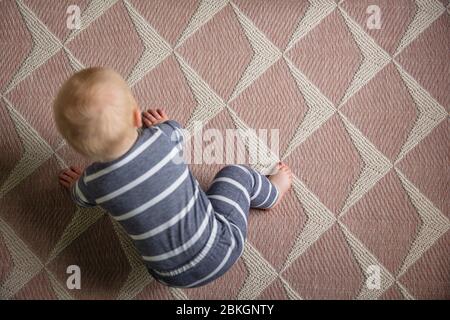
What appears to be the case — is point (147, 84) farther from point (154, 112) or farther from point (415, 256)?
point (415, 256)

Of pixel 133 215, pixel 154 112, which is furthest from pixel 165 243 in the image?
pixel 154 112

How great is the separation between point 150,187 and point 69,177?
29 cm

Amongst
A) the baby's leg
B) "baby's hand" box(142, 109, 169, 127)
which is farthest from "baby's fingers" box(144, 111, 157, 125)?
the baby's leg

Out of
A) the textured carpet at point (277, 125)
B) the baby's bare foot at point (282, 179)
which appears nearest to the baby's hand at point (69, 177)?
the textured carpet at point (277, 125)

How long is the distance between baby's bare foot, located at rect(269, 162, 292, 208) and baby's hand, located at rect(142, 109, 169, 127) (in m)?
0.25

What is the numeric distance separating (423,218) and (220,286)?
0.43 meters

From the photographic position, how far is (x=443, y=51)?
924mm

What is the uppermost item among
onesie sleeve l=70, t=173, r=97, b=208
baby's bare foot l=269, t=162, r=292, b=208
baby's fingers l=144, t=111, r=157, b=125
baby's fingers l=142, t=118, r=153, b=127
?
baby's bare foot l=269, t=162, r=292, b=208

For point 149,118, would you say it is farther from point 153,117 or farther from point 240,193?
point 240,193

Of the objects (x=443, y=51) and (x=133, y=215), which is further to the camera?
(x=443, y=51)

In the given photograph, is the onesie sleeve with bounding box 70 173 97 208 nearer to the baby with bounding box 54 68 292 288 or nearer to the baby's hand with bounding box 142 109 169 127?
the baby with bounding box 54 68 292 288

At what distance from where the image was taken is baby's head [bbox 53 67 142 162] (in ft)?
1.97

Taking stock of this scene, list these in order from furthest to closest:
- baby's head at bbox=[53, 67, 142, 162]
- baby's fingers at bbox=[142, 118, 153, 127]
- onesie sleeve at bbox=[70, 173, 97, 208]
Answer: baby's fingers at bbox=[142, 118, 153, 127], onesie sleeve at bbox=[70, 173, 97, 208], baby's head at bbox=[53, 67, 142, 162]

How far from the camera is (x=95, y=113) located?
1.96ft
